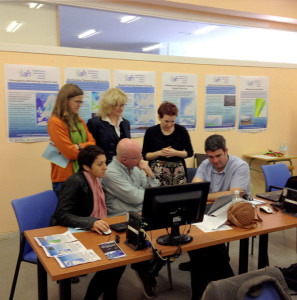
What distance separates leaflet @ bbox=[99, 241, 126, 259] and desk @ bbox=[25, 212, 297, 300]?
1.0 inches

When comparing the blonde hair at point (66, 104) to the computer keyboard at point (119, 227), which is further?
the blonde hair at point (66, 104)

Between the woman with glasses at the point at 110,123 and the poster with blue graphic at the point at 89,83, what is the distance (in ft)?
2.81

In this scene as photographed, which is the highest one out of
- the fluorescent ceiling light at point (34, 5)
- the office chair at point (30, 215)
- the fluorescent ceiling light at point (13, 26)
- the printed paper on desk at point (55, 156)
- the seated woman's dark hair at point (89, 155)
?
the fluorescent ceiling light at point (34, 5)

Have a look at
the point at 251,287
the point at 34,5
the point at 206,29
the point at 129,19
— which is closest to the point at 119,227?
the point at 251,287

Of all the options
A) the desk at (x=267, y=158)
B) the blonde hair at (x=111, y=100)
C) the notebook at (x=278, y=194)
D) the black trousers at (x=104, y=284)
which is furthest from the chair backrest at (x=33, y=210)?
the desk at (x=267, y=158)

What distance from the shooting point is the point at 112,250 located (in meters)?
2.00

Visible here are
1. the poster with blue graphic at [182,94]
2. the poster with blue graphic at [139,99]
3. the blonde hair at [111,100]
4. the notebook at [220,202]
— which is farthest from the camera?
the poster with blue graphic at [182,94]

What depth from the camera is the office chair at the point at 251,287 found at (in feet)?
4.22

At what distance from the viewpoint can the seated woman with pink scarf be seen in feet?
7.58

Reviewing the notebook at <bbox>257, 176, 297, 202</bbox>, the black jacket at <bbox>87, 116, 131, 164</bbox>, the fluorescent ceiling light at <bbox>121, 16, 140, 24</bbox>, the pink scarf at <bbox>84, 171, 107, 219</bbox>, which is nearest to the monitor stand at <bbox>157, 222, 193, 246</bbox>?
the pink scarf at <bbox>84, 171, 107, 219</bbox>

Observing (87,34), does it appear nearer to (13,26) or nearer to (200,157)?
(13,26)

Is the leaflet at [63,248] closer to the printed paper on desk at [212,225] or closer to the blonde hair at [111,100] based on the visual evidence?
the printed paper on desk at [212,225]

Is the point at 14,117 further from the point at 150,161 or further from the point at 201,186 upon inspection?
the point at 201,186

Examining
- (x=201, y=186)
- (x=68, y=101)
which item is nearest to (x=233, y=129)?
(x=68, y=101)
